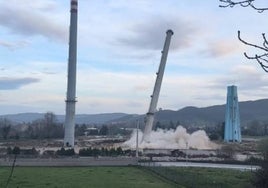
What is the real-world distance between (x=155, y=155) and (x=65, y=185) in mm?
39193

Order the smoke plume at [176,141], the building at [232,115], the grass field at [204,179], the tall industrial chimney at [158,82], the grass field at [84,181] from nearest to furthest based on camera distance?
the grass field at [204,179] → the grass field at [84,181] → the tall industrial chimney at [158,82] → the smoke plume at [176,141] → the building at [232,115]

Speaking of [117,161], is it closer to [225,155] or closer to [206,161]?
[206,161]

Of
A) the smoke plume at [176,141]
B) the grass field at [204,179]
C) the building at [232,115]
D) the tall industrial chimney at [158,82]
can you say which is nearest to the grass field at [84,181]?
the grass field at [204,179]

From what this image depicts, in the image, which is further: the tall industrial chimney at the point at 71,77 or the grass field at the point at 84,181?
the tall industrial chimney at the point at 71,77

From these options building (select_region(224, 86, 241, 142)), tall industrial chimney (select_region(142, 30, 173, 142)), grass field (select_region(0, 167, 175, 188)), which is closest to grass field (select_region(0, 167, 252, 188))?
grass field (select_region(0, 167, 175, 188))

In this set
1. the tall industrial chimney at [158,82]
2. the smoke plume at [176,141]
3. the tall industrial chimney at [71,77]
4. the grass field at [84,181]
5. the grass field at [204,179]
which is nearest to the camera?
the grass field at [204,179]

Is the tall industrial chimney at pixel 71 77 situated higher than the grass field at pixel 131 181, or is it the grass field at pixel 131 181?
the tall industrial chimney at pixel 71 77

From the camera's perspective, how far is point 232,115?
101125 millimetres

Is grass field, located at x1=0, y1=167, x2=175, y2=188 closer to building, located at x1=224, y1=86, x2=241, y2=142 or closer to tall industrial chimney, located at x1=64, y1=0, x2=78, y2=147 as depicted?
tall industrial chimney, located at x1=64, y1=0, x2=78, y2=147

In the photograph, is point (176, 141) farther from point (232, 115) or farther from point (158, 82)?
point (232, 115)

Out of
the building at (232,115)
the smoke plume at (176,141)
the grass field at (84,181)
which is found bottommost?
the grass field at (84,181)

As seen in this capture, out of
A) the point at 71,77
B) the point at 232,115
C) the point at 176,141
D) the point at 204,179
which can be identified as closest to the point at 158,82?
the point at 176,141

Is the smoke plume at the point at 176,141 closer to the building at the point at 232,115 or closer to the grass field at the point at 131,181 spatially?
the building at the point at 232,115

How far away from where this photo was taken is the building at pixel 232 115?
100 m
